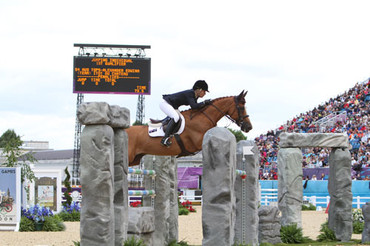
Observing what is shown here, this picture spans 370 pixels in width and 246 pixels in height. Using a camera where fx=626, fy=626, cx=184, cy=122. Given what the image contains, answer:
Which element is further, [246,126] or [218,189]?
[246,126]

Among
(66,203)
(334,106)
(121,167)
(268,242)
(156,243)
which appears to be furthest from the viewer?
(334,106)

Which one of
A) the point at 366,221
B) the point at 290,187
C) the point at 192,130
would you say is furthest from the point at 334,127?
the point at 192,130

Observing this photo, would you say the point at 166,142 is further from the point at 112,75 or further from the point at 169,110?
the point at 112,75

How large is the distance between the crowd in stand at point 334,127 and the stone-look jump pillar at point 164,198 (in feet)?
61.4

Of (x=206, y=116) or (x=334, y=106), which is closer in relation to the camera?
(x=206, y=116)

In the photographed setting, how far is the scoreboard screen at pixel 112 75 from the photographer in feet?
90.7

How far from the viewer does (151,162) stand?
33.4ft

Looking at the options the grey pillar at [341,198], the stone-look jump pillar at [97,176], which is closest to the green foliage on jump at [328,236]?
the grey pillar at [341,198]

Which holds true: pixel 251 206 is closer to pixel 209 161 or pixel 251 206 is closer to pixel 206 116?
pixel 206 116

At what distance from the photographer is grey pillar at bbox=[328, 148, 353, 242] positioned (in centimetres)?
1256

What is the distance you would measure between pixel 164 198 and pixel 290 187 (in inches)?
176

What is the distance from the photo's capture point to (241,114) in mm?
10914

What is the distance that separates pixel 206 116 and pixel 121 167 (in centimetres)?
331

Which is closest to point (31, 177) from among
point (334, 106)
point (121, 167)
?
point (121, 167)
